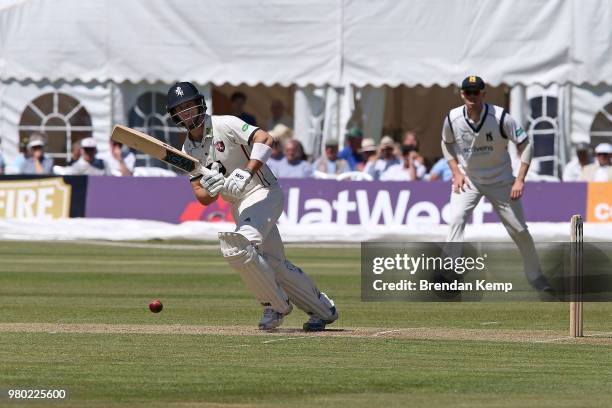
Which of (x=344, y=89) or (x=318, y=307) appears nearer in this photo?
(x=318, y=307)

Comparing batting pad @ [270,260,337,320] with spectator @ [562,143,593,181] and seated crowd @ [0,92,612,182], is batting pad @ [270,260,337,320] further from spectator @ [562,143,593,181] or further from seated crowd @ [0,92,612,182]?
spectator @ [562,143,593,181]

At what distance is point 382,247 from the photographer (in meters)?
9.77

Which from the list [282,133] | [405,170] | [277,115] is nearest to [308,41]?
[282,133]

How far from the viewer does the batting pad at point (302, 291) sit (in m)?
9.48

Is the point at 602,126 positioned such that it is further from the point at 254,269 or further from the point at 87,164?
the point at 254,269

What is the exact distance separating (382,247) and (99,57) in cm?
1204

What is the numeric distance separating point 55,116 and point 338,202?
513 cm

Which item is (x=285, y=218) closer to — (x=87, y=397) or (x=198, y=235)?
(x=198, y=235)

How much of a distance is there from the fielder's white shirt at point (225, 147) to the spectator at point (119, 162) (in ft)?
36.3

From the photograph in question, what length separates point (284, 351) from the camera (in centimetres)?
846

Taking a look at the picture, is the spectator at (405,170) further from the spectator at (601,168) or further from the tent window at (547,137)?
the spectator at (601,168)

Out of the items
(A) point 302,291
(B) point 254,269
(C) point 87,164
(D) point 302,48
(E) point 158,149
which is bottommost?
(A) point 302,291

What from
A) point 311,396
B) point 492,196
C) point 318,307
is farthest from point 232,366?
point 492,196

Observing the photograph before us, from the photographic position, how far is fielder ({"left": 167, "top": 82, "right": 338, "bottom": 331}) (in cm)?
912
